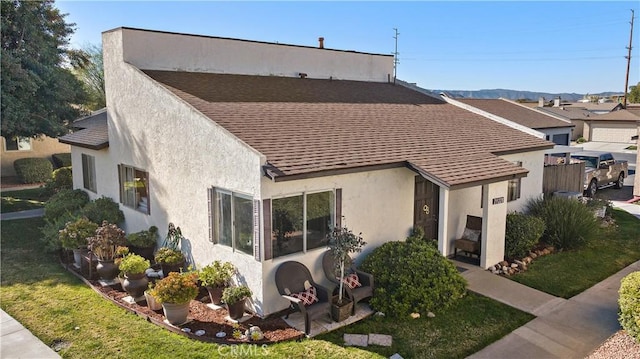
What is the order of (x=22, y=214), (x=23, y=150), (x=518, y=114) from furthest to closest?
(x=518, y=114) → (x=23, y=150) → (x=22, y=214)

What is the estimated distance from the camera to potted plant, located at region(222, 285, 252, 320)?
28.1ft

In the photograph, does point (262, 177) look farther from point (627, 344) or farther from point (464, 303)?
point (627, 344)

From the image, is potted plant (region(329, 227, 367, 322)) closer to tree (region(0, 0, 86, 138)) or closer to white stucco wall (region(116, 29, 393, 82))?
white stucco wall (region(116, 29, 393, 82))

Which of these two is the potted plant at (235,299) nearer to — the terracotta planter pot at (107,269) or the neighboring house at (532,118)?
the terracotta planter pot at (107,269)

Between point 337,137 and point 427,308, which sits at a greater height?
point 337,137

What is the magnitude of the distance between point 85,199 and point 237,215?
9000 mm

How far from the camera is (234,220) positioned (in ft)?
30.7

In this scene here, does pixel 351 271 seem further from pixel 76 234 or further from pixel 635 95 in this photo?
A: pixel 635 95

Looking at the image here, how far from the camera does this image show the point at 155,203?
472 inches

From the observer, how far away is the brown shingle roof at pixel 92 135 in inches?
556

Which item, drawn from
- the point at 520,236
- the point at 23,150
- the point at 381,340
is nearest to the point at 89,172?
the point at 381,340

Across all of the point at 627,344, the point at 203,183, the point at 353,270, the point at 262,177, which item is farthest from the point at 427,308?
the point at 203,183

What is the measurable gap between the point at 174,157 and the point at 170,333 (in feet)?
14.5

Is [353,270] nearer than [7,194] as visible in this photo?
Yes
